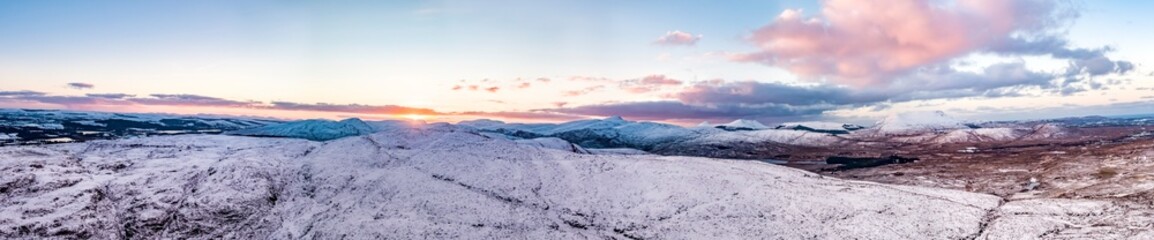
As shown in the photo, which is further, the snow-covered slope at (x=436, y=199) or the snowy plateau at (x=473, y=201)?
the snow-covered slope at (x=436, y=199)

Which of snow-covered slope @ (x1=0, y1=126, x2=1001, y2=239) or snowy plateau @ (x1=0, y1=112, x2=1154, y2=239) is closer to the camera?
snowy plateau @ (x1=0, y1=112, x2=1154, y2=239)

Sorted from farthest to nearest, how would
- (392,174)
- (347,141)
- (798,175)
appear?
(347,141) → (798,175) → (392,174)

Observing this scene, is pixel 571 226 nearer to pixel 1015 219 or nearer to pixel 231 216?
pixel 231 216

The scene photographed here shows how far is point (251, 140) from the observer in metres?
67.6

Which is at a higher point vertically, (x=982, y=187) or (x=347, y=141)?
(x=347, y=141)

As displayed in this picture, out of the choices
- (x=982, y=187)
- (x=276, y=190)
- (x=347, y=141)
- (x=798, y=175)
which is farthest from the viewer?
(x=982, y=187)

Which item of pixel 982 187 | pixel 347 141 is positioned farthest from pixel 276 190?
pixel 982 187

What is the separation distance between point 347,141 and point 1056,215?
202ft

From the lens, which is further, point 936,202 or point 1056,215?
point 936,202

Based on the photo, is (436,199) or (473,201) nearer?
(473,201)

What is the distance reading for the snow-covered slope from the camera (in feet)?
122

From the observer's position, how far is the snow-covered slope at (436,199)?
37062 mm

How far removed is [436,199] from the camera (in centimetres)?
4319

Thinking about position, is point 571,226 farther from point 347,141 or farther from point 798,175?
point 347,141
